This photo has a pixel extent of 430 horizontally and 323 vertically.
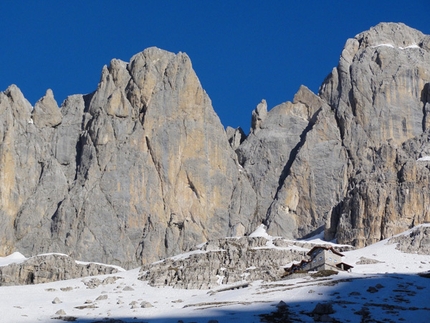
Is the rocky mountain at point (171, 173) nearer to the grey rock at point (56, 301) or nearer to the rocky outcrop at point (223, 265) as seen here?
the rocky outcrop at point (223, 265)

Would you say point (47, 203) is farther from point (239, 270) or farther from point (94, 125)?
point (239, 270)

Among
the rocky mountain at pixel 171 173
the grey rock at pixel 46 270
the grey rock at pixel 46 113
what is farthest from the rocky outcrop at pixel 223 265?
the grey rock at pixel 46 113

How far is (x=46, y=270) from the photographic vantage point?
154125mm

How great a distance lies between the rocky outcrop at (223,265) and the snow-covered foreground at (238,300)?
409 centimetres

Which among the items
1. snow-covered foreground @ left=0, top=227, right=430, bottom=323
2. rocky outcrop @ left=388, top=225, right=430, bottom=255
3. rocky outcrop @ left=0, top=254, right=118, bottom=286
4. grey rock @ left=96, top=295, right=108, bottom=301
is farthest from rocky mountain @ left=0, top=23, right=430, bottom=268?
grey rock @ left=96, top=295, right=108, bottom=301

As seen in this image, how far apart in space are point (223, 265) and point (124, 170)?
39.0m

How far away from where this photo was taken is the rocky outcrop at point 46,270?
5974 inches

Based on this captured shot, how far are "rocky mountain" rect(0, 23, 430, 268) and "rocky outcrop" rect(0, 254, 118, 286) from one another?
27.1 ft

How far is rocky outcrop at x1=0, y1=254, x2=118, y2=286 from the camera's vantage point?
151750 mm

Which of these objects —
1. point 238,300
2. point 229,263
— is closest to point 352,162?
point 229,263

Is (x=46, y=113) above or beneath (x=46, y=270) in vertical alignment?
above

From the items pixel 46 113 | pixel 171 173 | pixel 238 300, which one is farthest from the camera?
pixel 46 113

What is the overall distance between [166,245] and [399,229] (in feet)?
132

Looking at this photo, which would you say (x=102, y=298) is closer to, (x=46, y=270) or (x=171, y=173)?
(x=46, y=270)
